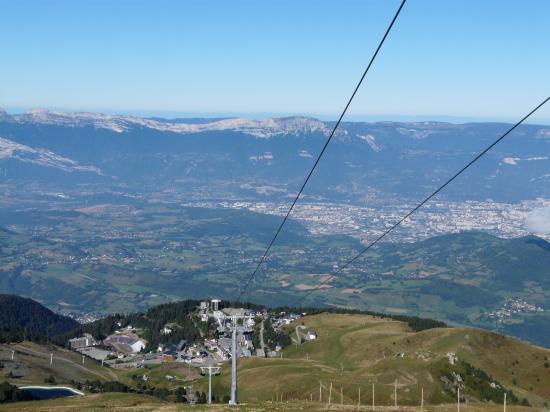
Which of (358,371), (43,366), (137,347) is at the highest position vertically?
(358,371)

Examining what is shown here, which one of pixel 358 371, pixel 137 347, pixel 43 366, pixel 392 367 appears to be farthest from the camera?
pixel 137 347

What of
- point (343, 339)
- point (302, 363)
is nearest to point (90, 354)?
point (343, 339)

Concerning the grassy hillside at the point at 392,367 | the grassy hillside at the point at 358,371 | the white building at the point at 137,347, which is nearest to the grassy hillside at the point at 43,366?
the grassy hillside at the point at 358,371

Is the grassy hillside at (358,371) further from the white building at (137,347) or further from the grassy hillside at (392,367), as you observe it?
the white building at (137,347)

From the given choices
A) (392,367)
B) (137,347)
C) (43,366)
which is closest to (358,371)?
(392,367)

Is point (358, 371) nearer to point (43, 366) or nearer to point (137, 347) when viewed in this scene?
point (43, 366)

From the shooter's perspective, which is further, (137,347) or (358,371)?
(137,347)

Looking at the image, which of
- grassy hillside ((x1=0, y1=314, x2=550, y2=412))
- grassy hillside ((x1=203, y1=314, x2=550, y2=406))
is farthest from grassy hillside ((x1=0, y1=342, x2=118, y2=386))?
grassy hillside ((x1=203, y1=314, x2=550, y2=406))

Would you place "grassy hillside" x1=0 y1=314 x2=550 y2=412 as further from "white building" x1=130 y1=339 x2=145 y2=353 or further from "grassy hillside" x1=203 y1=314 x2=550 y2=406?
"white building" x1=130 y1=339 x2=145 y2=353
